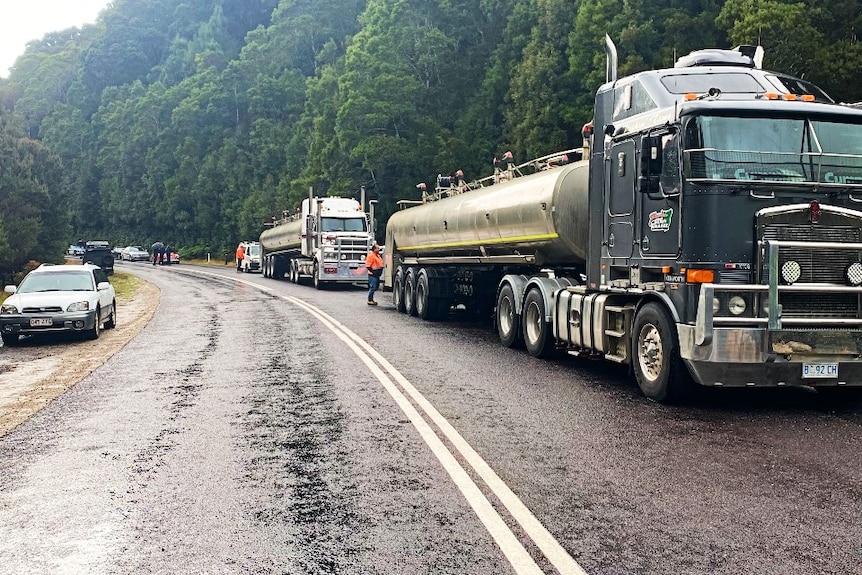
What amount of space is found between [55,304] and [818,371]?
1320 centimetres

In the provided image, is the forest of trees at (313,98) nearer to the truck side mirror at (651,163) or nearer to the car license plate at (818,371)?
the truck side mirror at (651,163)

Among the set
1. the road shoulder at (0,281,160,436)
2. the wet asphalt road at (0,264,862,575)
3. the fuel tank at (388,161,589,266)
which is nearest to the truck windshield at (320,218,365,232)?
the fuel tank at (388,161,589,266)

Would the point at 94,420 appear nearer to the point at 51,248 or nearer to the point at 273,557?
the point at 273,557

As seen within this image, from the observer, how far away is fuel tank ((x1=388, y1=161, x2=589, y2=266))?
40.5ft

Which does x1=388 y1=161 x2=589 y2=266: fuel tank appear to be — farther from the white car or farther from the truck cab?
the truck cab

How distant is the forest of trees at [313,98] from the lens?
134 feet

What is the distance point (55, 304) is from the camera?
15.7 metres

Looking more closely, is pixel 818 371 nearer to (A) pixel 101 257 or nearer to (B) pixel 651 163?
(B) pixel 651 163

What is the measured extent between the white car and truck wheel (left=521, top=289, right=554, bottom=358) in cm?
849

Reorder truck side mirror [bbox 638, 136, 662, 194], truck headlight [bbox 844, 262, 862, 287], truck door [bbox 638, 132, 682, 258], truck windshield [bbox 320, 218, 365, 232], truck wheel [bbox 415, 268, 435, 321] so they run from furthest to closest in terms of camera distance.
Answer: truck windshield [bbox 320, 218, 365, 232], truck wheel [bbox 415, 268, 435, 321], truck side mirror [bbox 638, 136, 662, 194], truck door [bbox 638, 132, 682, 258], truck headlight [bbox 844, 262, 862, 287]

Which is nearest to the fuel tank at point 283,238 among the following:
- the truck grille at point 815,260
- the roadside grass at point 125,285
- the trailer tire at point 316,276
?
the trailer tire at point 316,276

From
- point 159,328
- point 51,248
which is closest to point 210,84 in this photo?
point 51,248

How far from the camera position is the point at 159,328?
18.5m

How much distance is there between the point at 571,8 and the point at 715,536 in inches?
1913
